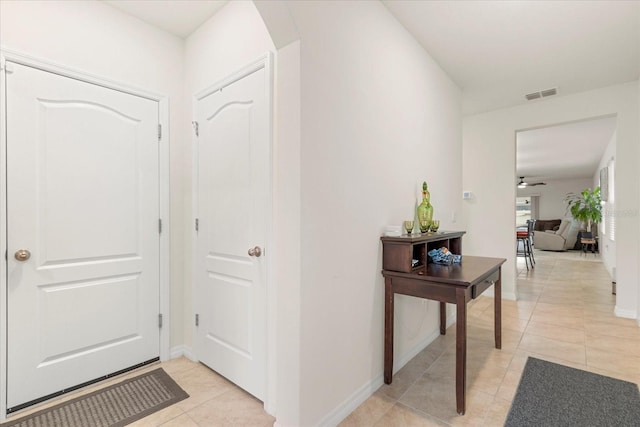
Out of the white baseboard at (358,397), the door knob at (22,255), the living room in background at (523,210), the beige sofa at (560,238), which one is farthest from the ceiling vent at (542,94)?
the living room in background at (523,210)

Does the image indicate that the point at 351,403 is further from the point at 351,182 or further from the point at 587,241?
the point at 587,241

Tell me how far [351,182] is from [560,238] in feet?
34.6

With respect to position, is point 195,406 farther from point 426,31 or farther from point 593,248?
point 593,248

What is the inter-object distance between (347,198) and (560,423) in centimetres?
169

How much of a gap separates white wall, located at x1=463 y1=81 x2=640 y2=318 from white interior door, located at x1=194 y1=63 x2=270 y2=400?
3537 millimetres

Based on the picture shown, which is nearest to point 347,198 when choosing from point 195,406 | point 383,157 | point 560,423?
point 383,157

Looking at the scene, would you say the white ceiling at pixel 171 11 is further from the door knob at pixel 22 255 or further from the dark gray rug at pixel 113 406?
the dark gray rug at pixel 113 406

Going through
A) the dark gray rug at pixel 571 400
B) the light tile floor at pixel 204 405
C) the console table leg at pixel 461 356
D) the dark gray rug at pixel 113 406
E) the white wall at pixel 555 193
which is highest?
the white wall at pixel 555 193

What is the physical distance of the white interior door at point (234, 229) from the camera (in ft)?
6.25

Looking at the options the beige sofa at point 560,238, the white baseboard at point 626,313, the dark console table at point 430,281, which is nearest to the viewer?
the dark console table at point 430,281

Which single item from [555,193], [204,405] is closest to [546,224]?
[555,193]

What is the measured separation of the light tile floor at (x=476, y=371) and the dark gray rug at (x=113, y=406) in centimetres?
7

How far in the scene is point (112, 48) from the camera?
2.18 metres

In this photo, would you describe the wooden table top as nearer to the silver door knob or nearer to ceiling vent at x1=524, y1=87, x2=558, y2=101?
the silver door knob
